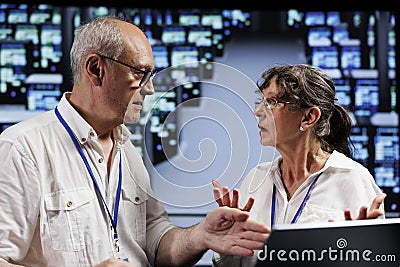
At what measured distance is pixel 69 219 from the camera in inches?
82.8

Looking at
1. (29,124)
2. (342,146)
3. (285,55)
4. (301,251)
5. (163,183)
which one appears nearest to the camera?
(301,251)

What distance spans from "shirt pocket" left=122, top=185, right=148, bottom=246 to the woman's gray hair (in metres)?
0.38

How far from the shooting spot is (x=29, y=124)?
2205 millimetres

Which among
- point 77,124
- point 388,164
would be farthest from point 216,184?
point 388,164

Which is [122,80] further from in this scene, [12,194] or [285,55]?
[285,55]

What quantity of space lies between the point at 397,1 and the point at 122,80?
2.63m

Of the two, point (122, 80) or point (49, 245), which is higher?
point (122, 80)

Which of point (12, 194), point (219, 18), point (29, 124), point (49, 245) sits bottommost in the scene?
point (49, 245)

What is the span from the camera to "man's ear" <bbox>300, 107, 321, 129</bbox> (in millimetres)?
2545

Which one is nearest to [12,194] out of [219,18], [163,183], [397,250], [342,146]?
[163,183]

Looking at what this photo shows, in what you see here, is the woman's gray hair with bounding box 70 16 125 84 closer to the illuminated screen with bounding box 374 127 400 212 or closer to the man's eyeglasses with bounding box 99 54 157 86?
the man's eyeglasses with bounding box 99 54 157 86

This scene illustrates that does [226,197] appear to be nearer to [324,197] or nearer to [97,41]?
[324,197]

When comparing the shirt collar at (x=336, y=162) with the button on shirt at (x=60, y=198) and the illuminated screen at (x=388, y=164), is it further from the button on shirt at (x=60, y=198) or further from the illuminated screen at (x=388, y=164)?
the illuminated screen at (x=388, y=164)

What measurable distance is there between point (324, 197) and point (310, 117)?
0.31 meters
